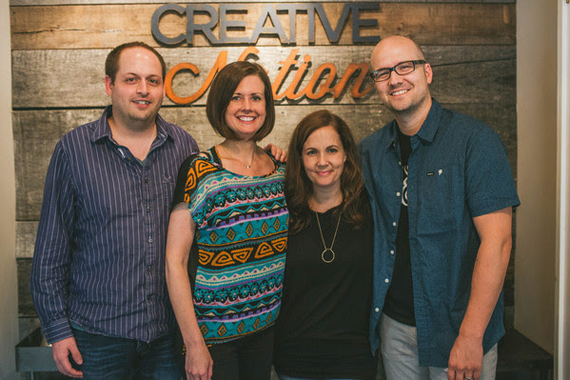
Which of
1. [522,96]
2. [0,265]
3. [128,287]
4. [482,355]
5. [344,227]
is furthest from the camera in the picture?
[522,96]

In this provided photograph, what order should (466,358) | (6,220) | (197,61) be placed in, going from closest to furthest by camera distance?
(466,358), (6,220), (197,61)

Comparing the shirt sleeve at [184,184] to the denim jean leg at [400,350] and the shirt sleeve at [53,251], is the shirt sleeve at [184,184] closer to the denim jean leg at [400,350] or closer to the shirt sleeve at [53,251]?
the shirt sleeve at [53,251]

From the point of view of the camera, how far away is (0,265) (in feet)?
9.17

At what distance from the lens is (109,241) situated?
1774mm

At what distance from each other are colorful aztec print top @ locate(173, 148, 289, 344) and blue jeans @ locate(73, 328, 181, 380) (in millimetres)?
291

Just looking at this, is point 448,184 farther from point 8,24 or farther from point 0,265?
point 8,24

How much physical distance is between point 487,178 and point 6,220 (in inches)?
111

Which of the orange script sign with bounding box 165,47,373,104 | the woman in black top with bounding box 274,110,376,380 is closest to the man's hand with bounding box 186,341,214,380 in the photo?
the woman in black top with bounding box 274,110,376,380

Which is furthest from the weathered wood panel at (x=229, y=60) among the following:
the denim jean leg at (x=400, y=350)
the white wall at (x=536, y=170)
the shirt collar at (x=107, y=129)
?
the denim jean leg at (x=400, y=350)

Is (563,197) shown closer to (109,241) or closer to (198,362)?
(198,362)

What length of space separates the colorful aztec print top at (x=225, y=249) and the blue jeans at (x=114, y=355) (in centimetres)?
29

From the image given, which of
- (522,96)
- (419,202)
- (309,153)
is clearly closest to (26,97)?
(309,153)

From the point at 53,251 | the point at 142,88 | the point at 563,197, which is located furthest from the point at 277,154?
the point at 563,197

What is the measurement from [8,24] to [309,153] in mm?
Answer: 2294
